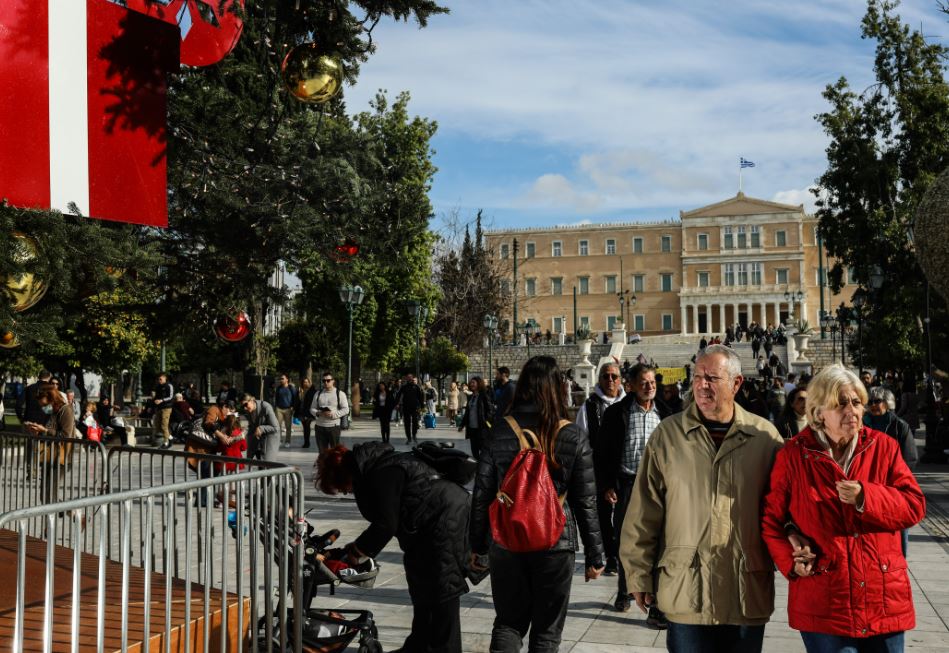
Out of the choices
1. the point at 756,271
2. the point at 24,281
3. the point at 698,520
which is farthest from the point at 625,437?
the point at 756,271

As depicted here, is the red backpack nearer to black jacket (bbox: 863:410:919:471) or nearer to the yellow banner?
black jacket (bbox: 863:410:919:471)

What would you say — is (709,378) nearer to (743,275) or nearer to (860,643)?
(860,643)

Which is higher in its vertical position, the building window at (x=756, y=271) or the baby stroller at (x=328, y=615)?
the building window at (x=756, y=271)

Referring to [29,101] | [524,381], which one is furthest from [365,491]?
[29,101]

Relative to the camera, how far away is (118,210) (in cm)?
591

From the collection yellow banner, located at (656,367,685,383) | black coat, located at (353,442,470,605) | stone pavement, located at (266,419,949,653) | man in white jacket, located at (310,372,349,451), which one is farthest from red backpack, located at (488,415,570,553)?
yellow banner, located at (656,367,685,383)

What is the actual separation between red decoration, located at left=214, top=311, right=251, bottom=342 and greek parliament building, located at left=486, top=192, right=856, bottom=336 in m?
77.8

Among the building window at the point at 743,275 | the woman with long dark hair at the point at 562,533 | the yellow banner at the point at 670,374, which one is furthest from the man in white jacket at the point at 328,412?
the building window at the point at 743,275

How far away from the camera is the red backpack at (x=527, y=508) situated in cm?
A: 402

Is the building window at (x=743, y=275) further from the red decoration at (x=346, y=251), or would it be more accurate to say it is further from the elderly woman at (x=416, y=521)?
the elderly woman at (x=416, y=521)

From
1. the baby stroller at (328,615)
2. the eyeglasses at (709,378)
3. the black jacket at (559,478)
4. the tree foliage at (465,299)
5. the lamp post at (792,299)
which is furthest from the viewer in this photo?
the lamp post at (792,299)

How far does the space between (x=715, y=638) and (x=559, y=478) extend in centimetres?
113

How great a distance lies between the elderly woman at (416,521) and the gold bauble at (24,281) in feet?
5.82

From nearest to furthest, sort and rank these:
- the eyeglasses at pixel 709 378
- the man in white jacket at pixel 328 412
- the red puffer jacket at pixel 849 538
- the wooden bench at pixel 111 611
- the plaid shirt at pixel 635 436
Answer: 1. the red puffer jacket at pixel 849 538
2. the eyeglasses at pixel 709 378
3. the wooden bench at pixel 111 611
4. the plaid shirt at pixel 635 436
5. the man in white jacket at pixel 328 412
